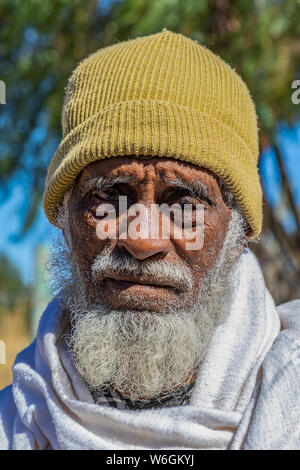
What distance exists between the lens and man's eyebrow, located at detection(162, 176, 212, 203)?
1888 millimetres

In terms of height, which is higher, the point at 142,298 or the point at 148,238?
the point at 148,238

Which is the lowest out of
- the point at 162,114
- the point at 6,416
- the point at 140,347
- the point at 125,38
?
the point at 6,416

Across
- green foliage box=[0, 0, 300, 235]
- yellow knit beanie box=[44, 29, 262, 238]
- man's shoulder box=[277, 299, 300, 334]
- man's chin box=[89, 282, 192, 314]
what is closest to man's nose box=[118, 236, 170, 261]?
man's chin box=[89, 282, 192, 314]

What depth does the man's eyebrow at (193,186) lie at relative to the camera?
6.19 feet

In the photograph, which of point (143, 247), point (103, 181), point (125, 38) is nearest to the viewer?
point (143, 247)

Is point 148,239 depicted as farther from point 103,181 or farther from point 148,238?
point 103,181

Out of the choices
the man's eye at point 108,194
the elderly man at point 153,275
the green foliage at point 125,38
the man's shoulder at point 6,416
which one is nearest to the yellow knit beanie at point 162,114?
the elderly man at point 153,275

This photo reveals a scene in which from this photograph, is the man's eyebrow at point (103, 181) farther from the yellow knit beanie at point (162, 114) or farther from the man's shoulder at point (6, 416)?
the man's shoulder at point (6, 416)

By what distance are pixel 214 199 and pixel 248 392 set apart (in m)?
0.64

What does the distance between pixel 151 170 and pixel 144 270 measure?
0.32 m

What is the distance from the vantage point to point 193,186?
192 cm

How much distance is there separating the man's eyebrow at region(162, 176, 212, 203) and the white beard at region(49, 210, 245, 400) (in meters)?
0.27

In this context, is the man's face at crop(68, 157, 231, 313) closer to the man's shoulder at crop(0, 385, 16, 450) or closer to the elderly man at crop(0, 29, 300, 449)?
the elderly man at crop(0, 29, 300, 449)

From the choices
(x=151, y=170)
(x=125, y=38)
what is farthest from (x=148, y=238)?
(x=125, y=38)
